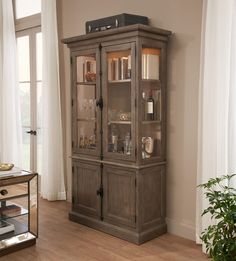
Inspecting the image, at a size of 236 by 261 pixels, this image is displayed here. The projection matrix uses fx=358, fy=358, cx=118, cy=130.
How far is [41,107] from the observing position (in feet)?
16.8

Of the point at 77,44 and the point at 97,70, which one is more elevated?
the point at 77,44

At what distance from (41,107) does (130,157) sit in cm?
219

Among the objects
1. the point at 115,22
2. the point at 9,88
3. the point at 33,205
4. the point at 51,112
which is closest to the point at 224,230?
the point at 33,205

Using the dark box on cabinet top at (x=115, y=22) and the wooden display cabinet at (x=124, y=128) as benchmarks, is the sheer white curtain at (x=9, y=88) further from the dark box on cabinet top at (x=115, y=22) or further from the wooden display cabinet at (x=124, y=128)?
the dark box on cabinet top at (x=115, y=22)

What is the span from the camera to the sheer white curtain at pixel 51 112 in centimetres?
466

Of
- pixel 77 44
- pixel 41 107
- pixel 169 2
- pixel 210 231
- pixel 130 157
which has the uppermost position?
pixel 169 2

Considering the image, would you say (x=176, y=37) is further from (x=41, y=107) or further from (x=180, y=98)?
(x=41, y=107)

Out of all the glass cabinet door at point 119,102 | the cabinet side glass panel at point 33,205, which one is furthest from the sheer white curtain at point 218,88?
the cabinet side glass panel at point 33,205

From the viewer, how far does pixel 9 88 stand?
554cm

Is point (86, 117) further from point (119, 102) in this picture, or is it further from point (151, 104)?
point (151, 104)

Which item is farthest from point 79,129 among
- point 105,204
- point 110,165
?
point 105,204

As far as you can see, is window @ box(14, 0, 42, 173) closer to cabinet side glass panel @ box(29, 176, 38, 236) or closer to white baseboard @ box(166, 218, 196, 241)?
cabinet side glass panel @ box(29, 176, 38, 236)

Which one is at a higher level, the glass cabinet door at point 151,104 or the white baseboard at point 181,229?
the glass cabinet door at point 151,104

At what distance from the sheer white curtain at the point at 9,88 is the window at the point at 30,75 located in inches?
3.9
